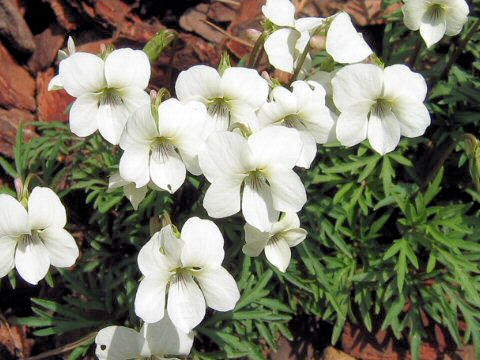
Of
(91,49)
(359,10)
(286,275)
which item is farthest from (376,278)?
(91,49)

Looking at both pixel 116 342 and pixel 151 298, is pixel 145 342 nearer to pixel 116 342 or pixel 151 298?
pixel 116 342

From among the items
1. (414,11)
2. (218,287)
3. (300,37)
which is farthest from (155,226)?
(414,11)

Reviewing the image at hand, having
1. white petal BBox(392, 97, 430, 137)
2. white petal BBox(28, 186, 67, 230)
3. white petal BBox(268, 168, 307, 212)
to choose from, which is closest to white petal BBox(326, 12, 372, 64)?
white petal BBox(392, 97, 430, 137)

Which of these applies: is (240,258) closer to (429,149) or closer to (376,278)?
(376,278)

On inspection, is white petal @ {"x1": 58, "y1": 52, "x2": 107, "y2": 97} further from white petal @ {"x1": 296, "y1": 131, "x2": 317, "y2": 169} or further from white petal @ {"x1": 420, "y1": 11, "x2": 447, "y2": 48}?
white petal @ {"x1": 420, "y1": 11, "x2": 447, "y2": 48}

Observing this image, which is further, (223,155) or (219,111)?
(219,111)

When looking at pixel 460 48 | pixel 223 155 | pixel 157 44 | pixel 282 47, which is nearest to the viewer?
pixel 223 155

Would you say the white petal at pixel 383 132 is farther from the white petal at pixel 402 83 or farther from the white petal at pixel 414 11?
the white petal at pixel 414 11
